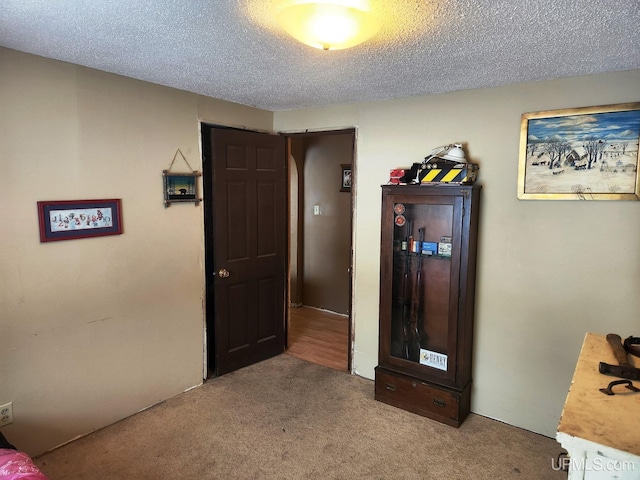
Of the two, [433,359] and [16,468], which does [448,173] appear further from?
[16,468]

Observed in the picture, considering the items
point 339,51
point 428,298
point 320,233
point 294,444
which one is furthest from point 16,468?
point 320,233

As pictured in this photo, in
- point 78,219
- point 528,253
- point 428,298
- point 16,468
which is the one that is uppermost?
point 78,219

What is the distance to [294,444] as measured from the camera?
259cm

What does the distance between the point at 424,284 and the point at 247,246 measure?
4.93ft

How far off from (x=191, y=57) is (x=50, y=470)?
2.36 metres

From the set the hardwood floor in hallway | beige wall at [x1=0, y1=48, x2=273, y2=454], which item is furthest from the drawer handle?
beige wall at [x1=0, y1=48, x2=273, y2=454]

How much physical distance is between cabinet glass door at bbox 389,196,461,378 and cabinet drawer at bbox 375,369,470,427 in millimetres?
133

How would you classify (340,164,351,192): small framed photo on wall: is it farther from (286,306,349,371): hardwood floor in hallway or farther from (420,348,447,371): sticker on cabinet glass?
(420,348,447,371): sticker on cabinet glass

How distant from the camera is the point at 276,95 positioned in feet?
10.3

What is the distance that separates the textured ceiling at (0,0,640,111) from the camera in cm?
158

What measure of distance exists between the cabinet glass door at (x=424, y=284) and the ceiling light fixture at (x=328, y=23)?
4.41 ft

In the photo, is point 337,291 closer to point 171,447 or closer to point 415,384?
point 415,384

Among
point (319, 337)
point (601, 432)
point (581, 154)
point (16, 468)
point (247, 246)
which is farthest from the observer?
point (319, 337)

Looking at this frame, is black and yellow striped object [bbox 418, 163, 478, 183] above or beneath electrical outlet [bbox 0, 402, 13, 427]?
above
